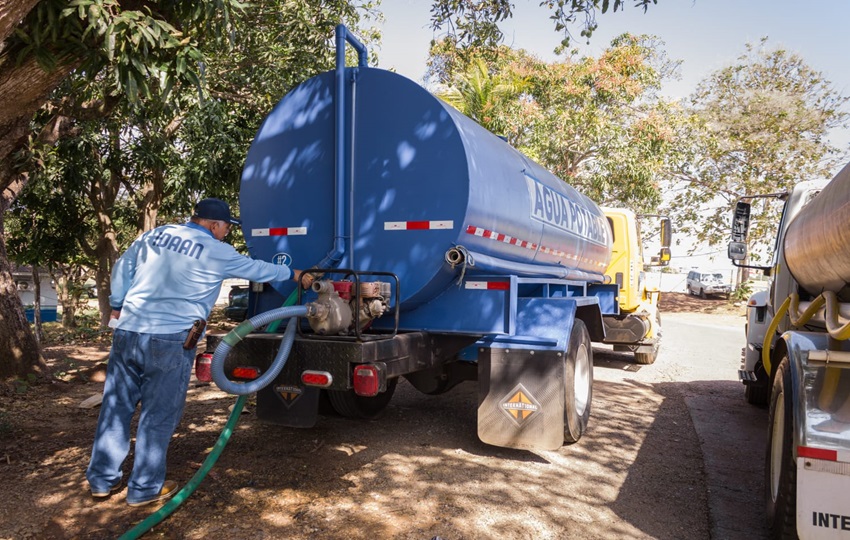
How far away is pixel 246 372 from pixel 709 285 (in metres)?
32.9

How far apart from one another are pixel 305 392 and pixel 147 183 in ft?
33.4

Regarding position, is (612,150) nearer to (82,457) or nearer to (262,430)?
(262,430)

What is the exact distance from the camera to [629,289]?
31.5ft

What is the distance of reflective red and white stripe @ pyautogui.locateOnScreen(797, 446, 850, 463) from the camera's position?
8.85ft

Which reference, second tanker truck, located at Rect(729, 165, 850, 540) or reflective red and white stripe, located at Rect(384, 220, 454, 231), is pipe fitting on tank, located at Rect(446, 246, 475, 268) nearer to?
reflective red and white stripe, located at Rect(384, 220, 454, 231)

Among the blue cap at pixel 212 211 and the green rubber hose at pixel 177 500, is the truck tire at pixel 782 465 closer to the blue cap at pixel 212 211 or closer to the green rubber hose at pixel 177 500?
the green rubber hose at pixel 177 500

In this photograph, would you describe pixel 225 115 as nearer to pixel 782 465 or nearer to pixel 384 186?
pixel 384 186

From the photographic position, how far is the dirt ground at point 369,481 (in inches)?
142

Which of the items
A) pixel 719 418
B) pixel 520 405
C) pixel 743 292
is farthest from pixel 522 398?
pixel 743 292

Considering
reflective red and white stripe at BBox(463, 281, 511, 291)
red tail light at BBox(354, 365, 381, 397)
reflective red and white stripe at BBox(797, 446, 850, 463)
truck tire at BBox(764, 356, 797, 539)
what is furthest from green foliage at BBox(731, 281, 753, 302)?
red tail light at BBox(354, 365, 381, 397)

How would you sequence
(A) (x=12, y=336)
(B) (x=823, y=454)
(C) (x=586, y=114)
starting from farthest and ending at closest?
(C) (x=586, y=114) < (A) (x=12, y=336) < (B) (x=823, y=454)

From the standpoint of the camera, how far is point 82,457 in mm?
4750

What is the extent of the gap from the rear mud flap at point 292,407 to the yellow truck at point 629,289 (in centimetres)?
607

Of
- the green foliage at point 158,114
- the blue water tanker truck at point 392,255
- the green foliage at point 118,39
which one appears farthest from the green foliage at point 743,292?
the green foliage at point 118,39
